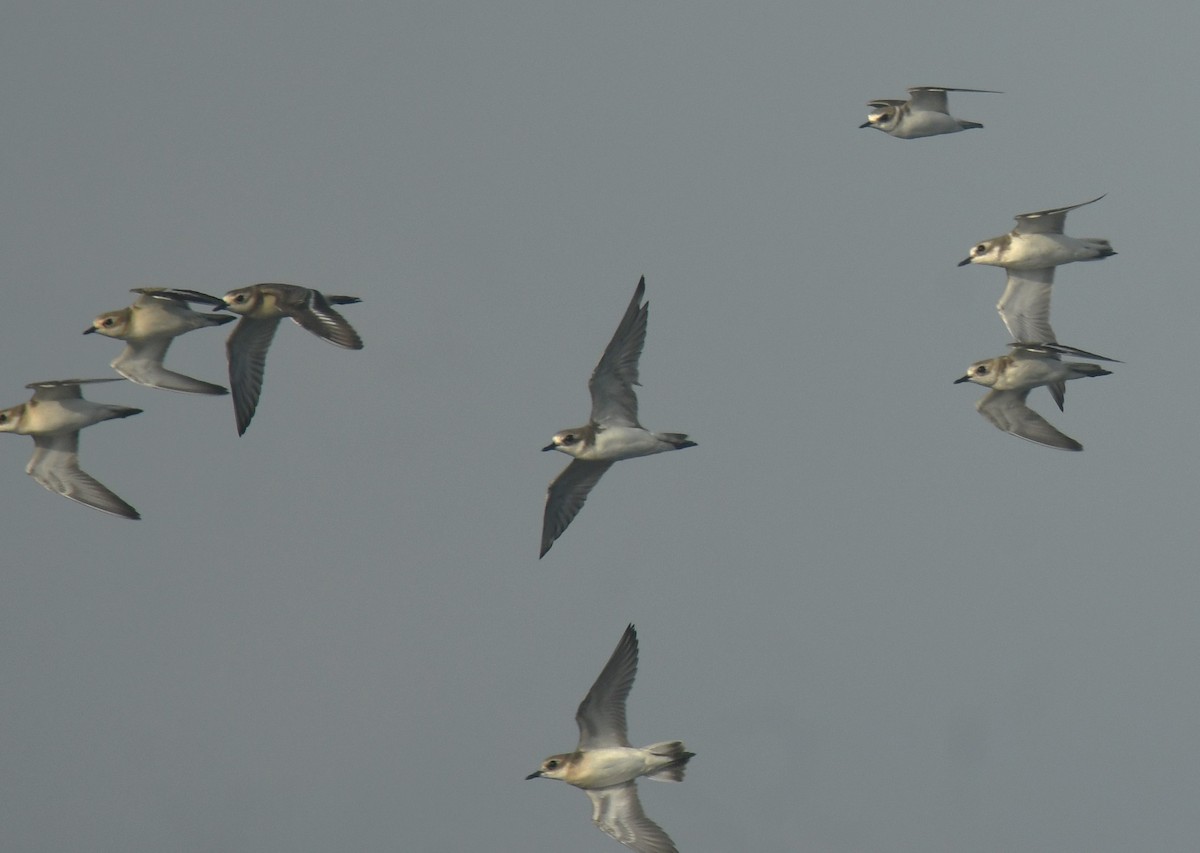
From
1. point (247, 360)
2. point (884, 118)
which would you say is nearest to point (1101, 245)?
point (884, 118)

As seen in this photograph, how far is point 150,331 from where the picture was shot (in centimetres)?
3291

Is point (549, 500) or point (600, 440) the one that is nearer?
point (600, 440)

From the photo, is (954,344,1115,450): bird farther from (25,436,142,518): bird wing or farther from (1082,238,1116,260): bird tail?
(25,436,142,518): bird wing

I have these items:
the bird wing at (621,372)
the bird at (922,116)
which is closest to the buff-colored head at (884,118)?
the bird at (922,116)

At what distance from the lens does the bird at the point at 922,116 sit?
37.1 metres

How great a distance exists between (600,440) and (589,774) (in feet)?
17.0

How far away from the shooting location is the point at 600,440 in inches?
1251

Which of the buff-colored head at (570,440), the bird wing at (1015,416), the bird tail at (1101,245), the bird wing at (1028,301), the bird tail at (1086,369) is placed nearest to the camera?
the buff-colored head at (570,440)

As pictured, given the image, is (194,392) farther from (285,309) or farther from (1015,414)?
(1015,414)

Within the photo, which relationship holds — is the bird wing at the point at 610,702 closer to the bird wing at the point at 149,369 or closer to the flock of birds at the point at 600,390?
the flock of birds at the point at 600,390

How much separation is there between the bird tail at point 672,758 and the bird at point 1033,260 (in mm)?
9835

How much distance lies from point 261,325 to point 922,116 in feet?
41.9

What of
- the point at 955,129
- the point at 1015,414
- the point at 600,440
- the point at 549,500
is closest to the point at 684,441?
the point at 600,440

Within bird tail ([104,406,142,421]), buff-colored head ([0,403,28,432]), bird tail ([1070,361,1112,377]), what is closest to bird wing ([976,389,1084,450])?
bird tail ([1070,361,1112,377])
